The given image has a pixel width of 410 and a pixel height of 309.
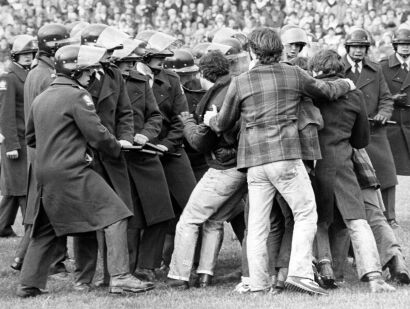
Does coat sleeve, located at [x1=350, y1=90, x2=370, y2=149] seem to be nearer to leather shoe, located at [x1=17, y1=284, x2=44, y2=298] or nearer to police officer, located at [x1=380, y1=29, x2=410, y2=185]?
leather shoe, located at [x1=17, y1=284, x2=44, y2=298]

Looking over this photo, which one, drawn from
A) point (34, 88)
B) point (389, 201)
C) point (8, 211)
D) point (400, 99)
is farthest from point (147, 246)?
point (400, 99)

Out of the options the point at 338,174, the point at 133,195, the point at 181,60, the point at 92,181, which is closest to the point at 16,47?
the point at 181,60

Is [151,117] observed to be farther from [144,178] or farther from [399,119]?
[399,119]

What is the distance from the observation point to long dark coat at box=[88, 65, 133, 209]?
8664 mm

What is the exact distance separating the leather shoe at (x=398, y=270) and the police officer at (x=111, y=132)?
2.23 meters

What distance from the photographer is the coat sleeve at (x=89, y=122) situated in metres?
7.99

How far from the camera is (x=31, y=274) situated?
821 centimetres

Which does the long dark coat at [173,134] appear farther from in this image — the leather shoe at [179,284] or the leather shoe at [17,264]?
the leather shoe at [17,264]

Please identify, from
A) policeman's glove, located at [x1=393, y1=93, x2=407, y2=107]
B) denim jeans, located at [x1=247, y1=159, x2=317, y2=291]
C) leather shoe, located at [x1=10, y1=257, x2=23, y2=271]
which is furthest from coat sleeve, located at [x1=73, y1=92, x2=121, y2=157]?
policeman's glove, located at [x1=393, y1=93, x2=407, y2=107]

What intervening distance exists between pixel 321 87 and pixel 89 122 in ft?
5.96

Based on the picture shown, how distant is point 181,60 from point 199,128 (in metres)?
1.63

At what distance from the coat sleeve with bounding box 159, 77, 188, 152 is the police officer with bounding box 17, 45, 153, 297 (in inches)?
50.9

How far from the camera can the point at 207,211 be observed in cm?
877

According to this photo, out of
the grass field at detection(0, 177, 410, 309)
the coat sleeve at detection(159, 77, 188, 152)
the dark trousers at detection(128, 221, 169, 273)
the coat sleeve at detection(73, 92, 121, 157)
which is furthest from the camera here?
the coat sleeve at detection(159, 77, 188, 152)
